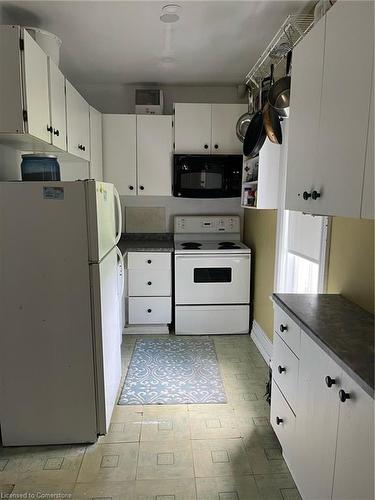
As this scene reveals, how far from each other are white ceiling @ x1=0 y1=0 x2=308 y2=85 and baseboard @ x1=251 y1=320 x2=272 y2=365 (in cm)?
236

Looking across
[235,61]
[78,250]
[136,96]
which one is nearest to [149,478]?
[78,250]

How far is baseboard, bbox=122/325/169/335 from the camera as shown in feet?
11.4

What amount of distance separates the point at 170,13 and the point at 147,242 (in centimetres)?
223

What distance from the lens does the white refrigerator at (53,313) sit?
175 centimetres

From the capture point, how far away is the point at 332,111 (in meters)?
1.32

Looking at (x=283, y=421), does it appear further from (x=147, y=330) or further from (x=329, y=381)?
(x=147, y=330)

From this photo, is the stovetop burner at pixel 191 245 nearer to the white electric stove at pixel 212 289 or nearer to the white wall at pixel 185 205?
the white electric stove at pixel 212 289

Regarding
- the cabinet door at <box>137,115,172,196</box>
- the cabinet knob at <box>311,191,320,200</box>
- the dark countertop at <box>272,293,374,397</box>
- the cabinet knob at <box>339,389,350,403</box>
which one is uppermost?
the cabinet door at <box>137,115,172,196</box>

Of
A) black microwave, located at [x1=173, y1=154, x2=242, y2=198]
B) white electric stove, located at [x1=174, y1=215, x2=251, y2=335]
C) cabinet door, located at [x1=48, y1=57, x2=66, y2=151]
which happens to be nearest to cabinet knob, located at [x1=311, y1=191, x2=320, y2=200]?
cabinet door, located at [x1=48, y1=57, x2=66, y2=151]

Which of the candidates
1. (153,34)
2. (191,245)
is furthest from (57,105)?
(191,245)

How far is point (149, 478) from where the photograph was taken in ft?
5.57

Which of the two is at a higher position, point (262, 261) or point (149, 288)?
point (262, 261)

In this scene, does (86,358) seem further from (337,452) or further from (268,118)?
(268,118)

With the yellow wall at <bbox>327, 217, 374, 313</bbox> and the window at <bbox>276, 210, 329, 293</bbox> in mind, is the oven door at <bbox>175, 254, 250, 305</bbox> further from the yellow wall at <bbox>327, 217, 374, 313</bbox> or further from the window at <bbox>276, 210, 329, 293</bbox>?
the yellow wall at <bbox>327, 217, 374, 313</bbox>
